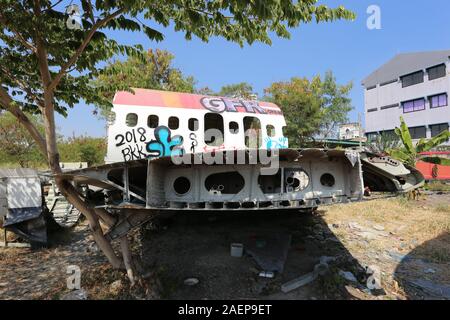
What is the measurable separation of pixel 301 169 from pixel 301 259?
2570 mm

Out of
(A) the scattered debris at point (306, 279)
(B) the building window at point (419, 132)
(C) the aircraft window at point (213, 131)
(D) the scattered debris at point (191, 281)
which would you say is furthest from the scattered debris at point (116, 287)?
(B) the building window at point (419, 132)

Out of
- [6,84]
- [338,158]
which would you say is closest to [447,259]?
[338,158]

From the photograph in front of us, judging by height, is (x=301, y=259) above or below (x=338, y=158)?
below

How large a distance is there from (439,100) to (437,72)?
338 cm

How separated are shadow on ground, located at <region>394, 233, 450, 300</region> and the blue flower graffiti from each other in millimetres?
5554

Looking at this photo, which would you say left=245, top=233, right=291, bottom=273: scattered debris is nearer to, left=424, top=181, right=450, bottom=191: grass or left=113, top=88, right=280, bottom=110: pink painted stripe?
left=113, top=88, right=280, bottom=110: pink painted stripe

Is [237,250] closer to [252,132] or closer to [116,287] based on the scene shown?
[116,287]

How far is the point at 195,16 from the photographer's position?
3.69 meters

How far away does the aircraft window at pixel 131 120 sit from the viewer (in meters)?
7.11

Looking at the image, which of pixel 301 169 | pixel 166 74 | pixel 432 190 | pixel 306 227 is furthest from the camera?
pixel 166 74

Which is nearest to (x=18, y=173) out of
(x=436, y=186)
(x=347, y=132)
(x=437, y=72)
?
(x=436, y=186)

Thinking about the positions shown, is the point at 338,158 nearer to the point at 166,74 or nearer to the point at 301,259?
the point at 301,259

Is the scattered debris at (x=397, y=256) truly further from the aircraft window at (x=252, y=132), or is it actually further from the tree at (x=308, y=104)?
the tree at (x=308, y=104)

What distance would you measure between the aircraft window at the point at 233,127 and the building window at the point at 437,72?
122 ft
